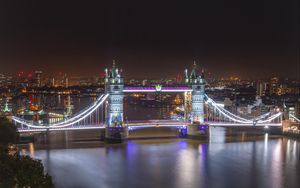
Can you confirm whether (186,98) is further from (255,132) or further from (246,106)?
(246,106)

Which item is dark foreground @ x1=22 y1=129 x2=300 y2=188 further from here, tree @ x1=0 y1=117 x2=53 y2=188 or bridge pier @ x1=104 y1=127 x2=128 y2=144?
tree @ x1=0 y1=117 x2=53 y2=188

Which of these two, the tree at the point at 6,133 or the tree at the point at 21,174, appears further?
the tree at the point at 6,133

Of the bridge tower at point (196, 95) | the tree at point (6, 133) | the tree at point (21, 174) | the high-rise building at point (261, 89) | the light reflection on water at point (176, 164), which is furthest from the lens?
the high-rise building at point (261, 89)

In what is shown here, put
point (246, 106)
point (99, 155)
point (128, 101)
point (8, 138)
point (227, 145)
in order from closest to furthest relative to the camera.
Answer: point (8, 138), point (99, 155), point (227, 145), point (246, 106), point (128, 101)

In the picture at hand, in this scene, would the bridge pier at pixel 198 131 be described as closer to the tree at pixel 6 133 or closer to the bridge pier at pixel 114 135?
the bridge pier at pixel 114 135

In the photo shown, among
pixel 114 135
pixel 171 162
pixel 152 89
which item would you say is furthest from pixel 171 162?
pixel 152 89

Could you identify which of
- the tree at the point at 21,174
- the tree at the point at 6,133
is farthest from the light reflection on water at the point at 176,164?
the tree at the point at 21,174

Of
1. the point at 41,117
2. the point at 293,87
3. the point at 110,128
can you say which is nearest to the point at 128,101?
the point at 293,87
